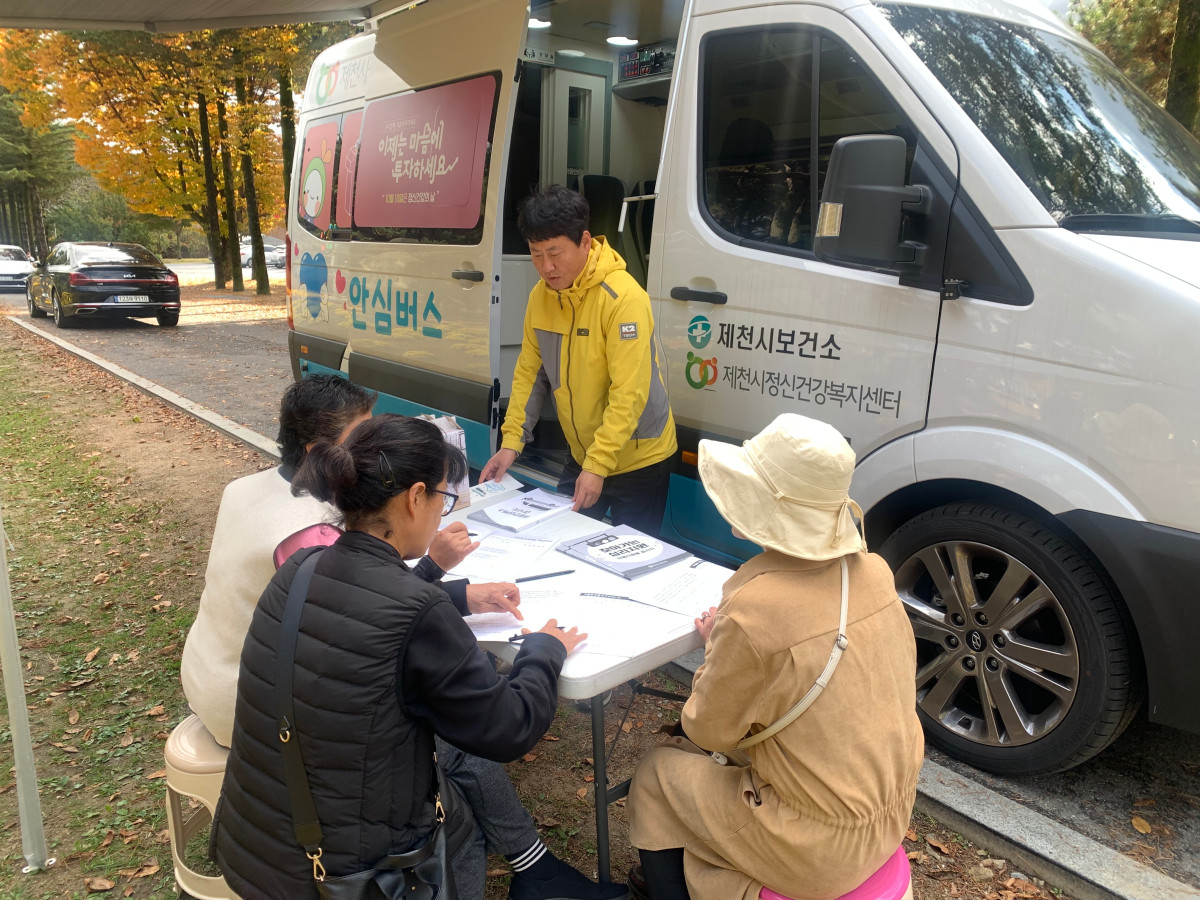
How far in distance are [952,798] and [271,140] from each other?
21898 millimetres

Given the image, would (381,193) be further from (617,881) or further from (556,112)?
(617,881)

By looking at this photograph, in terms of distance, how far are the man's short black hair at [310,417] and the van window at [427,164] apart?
2.13 m

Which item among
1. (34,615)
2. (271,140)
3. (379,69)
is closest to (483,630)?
(34,615)

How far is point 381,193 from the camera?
505 centimetres

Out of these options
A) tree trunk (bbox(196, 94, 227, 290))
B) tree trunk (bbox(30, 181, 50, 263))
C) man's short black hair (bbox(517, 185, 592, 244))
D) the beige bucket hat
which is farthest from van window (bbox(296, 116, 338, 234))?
tree trunk (bbox(30, 181, 50, 263))

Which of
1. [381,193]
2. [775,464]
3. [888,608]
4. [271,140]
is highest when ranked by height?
[271,140]

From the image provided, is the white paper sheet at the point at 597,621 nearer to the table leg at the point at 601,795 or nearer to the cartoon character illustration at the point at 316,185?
the table leg at the point at 601,795

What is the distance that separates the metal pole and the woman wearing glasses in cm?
103

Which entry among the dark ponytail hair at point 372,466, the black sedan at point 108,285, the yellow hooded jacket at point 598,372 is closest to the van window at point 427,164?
the yellow hooded jacket at point 598,372

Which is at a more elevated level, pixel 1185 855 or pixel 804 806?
pixel 804 806

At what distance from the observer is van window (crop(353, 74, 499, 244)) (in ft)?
14.1

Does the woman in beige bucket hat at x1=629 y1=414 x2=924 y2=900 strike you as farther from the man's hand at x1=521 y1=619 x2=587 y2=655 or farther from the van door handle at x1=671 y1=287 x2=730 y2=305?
the van door handle at x1=671 y1=287 x2=730 y2=305

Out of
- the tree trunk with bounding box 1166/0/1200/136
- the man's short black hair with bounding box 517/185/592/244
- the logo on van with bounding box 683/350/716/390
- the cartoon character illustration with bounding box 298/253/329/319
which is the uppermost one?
the tree trunk with bounding box 1166/0/1200/136

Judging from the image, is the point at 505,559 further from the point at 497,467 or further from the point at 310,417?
the point at 497,467
